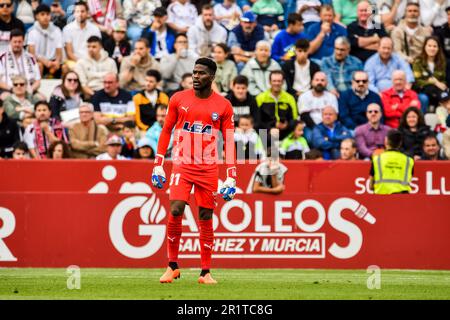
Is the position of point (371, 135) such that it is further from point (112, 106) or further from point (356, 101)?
point (112, 106)

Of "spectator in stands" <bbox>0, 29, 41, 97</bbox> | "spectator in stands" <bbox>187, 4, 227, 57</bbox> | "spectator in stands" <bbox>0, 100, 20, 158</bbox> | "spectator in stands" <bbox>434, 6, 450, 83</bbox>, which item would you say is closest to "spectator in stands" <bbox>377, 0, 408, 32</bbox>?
"spectator in stands" <bbox>434, 6, 450, 83</bbox>

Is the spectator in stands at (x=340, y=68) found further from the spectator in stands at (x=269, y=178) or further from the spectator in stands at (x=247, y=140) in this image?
the spectator in stands at (x=269, y=178)

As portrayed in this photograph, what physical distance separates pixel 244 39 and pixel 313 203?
5.44m

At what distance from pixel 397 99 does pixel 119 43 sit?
5308 mm

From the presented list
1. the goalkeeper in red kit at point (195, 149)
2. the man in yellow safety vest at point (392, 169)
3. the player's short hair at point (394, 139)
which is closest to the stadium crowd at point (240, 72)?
the man in yellow safety vest at point (392, 169)

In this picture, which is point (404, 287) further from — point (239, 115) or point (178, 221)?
point (239, 115)

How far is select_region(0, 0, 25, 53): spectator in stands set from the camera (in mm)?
19656

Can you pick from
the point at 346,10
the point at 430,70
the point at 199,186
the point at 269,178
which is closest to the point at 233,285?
the point at 199,186

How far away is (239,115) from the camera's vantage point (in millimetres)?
18438

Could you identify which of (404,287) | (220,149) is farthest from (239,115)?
(404,287)

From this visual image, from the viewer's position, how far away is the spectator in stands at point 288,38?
2028 cm

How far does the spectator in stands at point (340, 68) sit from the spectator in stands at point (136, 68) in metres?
3.20

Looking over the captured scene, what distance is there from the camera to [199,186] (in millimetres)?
12031

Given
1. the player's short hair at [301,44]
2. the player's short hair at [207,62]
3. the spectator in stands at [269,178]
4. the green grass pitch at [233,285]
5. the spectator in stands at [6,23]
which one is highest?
the spectator in stands at [6,23]
